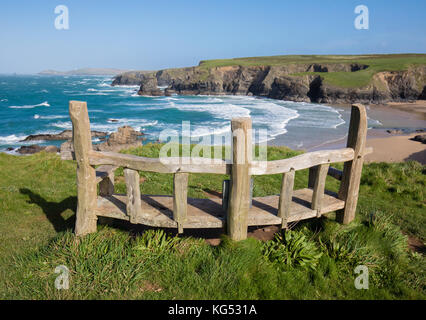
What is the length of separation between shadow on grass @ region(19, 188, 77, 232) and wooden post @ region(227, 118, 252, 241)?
3685 millimetres

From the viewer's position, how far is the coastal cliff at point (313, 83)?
2395 inches

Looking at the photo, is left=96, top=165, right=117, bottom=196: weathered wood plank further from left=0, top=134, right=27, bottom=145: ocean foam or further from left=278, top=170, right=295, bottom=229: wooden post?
left=0, top=134, right=27, bottom=145: ocean foam

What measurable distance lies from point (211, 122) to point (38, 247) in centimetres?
3592

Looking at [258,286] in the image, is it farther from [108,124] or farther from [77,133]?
[108,124]

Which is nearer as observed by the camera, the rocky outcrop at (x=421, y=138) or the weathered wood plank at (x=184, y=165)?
the weathered wood plank at (x=184, y=165)

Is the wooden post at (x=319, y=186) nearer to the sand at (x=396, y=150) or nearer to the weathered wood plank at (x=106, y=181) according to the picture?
the weathered wood plank at (x=106, y=181)

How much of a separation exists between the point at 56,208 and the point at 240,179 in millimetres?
4993

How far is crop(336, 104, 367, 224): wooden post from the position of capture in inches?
211

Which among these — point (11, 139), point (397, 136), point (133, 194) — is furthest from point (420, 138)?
point (11, 139)

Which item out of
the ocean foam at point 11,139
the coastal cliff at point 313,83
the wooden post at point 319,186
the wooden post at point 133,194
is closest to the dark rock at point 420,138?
the wooden post at point 319,186

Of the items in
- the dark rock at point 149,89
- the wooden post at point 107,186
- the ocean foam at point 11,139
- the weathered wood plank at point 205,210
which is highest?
the dark rock at point 149,89

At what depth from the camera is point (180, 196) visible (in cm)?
483

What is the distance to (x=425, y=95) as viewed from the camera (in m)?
60.2
